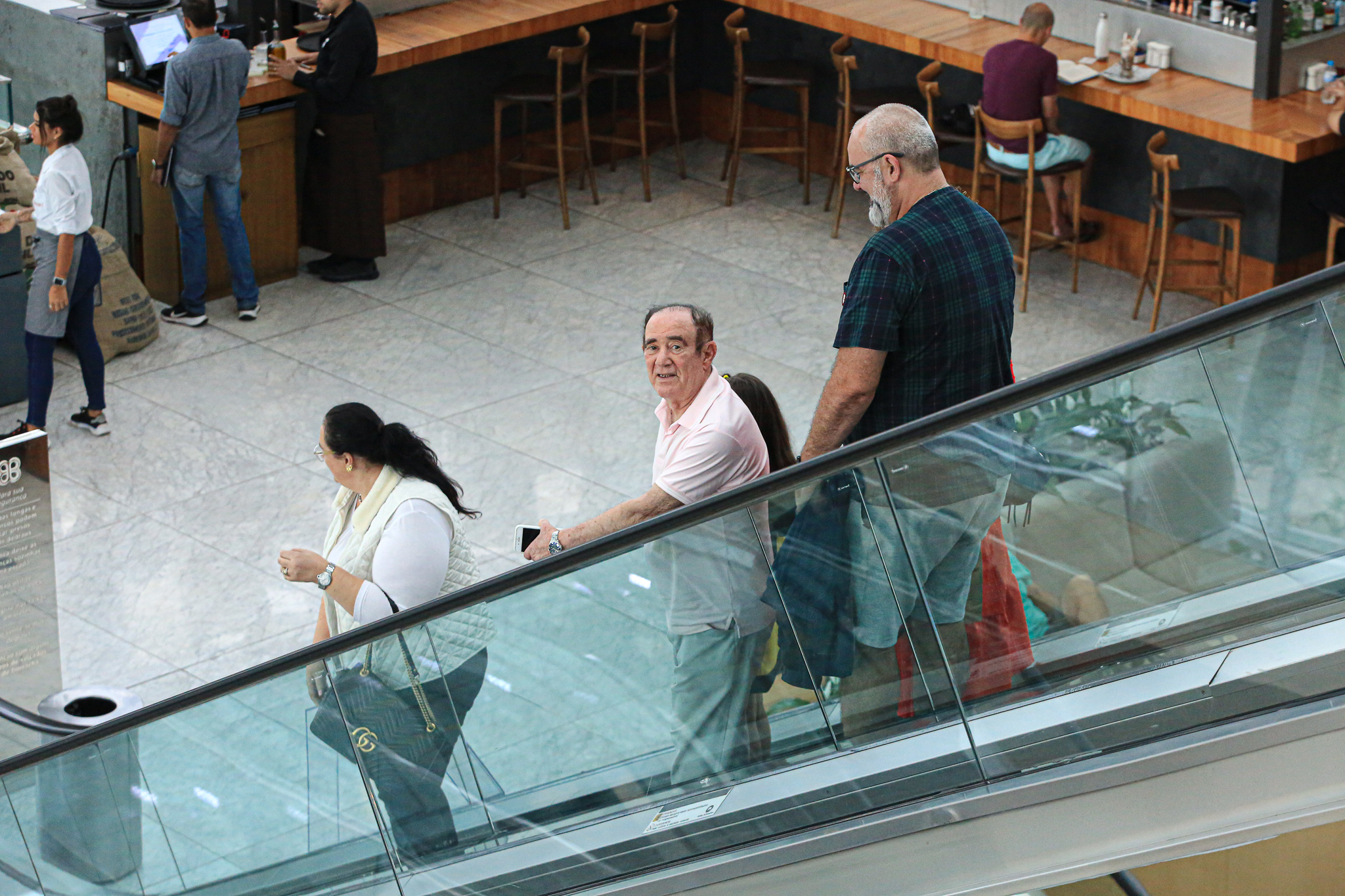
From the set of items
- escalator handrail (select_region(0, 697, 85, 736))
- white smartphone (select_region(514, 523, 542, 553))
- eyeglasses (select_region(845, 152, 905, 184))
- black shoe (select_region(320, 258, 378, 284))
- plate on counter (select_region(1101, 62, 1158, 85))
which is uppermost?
eyeglasses (select_region(845, 152, 905, 184))

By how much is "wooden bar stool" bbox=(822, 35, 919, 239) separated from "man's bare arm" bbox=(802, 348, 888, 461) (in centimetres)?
561

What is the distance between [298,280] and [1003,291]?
5.88m

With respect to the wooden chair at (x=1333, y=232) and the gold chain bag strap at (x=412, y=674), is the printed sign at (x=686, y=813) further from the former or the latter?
the wooden chair at (x=1333, y=232)

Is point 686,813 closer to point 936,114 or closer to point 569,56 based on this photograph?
point 936,114

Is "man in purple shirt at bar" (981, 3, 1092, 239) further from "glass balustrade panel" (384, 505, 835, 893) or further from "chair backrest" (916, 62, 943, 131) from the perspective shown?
"glass balustrade panel" (384, 505, 835, 893)

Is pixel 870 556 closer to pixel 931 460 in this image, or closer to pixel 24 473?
pixel 931 460

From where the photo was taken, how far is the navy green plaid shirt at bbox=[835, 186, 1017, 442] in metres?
3.81

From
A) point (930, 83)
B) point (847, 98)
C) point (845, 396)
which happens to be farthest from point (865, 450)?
point (847, 98)

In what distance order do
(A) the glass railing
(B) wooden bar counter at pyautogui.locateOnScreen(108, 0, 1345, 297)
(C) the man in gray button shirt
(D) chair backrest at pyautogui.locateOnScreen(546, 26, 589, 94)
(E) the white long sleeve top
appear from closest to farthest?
(A) the glass railing
(E) the white long sleeve top
(C) the man in gray button shirt
(B) wooden bar counter at pyautogui.locateOnScreen(108, 0, 1345, 297)
(D) chair backrest at pyautogui.locateOnScreen(546, 26, 589, 94)

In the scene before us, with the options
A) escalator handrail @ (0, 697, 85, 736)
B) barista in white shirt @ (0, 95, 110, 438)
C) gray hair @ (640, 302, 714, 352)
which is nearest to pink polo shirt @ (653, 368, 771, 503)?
gray hair @ (640, 302, 714, 352)

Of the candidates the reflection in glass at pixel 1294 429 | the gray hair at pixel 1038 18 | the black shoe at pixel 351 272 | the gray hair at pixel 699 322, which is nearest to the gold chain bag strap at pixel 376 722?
the gray hair at pixel 699 322

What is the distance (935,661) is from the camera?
3.30 m

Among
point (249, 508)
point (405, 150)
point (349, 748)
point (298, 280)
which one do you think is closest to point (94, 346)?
point (249, 508)

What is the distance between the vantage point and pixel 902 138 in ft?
12.7
